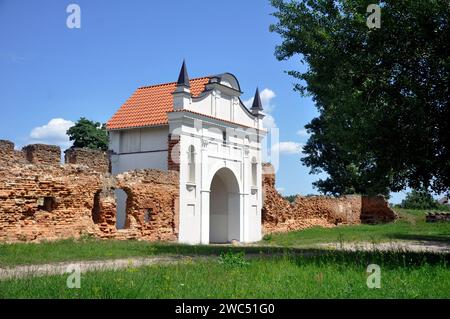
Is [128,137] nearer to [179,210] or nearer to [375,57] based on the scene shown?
[179,210]

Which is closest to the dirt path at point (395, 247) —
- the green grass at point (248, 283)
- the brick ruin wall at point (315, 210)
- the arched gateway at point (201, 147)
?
the green grass at point (248, 283)

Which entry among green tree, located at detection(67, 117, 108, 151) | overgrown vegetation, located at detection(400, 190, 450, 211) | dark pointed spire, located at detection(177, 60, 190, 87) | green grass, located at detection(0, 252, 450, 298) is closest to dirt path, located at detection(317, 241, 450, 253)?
green grass, located at detection(0, 252, 450, 298)

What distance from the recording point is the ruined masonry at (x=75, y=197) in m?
15.9

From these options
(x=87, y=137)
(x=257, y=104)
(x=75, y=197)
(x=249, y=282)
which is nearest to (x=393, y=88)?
(x=249, y=282)

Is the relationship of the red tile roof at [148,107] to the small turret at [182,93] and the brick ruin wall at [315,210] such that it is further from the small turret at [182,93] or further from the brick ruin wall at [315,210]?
the brick ruin wall at [315,210]

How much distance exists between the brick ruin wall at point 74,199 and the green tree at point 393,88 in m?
9.36

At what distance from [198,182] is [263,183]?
686 cm

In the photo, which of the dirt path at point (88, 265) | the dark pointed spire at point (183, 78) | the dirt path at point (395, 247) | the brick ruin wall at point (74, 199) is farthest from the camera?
the dark pointed spire at point (183, 78)

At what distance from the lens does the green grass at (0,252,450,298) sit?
707 cm

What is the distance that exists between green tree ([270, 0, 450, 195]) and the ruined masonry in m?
9.36

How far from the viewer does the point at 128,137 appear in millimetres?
24703

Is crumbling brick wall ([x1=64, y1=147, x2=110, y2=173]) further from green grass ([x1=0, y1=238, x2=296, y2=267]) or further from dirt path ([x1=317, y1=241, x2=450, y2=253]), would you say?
dirt path ([x1=317, y1=241, x2=450, y2=253])

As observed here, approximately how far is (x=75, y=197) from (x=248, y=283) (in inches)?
446
